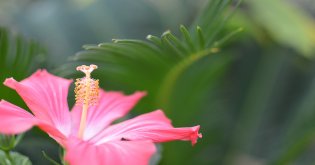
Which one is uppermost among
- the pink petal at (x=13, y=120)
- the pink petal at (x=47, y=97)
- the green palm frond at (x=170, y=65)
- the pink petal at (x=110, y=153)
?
the green palm frond at (x=170, y=65)

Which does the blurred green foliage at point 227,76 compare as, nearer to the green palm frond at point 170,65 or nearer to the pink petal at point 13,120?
the green palm frond at point 170,65

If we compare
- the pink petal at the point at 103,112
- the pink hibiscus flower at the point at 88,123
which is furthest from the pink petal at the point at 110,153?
the pink petal at the point at 103,112

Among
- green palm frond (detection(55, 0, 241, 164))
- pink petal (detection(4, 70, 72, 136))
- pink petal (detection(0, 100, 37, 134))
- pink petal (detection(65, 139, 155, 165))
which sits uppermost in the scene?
green palm frond (detection(55, 0, 241, 164))

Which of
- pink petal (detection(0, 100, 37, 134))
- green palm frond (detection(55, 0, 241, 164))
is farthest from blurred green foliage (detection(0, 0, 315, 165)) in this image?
pink petal (detection(0, 100, 37, 134))

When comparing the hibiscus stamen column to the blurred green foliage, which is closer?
the hibiscus stamen column

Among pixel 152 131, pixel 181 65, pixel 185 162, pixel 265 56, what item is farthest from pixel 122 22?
pixel 152 131

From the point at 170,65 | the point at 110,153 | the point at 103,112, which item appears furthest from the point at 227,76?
the point at 110,153

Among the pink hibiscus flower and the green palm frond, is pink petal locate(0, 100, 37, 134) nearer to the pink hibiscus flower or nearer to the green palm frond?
the pink hibiscus flower

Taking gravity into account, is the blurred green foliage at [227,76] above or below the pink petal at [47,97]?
above

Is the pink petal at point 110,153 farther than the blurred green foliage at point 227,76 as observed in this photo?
No

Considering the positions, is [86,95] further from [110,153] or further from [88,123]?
[110,153]
